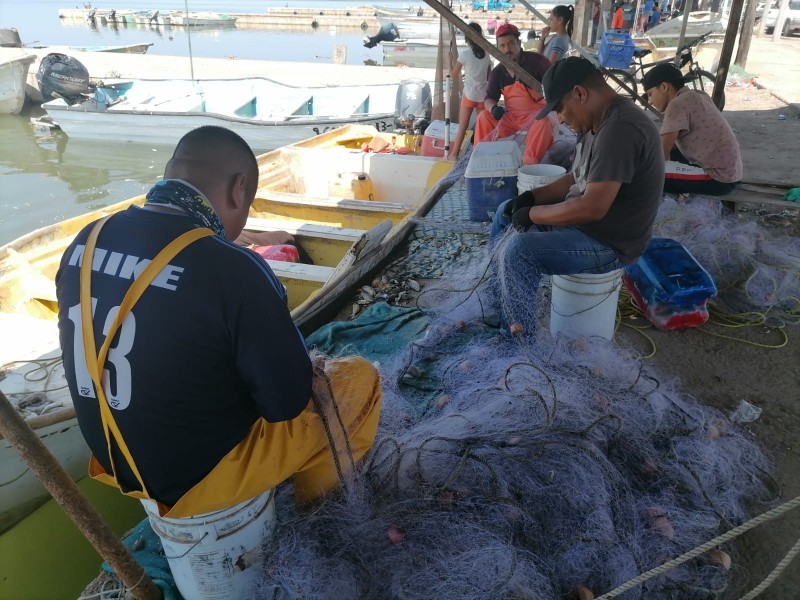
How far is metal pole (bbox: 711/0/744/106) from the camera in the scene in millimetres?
6551

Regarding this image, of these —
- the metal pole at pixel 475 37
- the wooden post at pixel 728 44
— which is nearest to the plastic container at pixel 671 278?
the metal pole at pixel 475 37

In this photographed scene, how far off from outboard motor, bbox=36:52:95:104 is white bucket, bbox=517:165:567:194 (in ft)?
49.7

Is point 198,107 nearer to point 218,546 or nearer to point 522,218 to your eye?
point 522,218

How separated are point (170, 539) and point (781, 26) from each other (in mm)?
27934

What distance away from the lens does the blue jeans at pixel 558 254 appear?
10.00 ft

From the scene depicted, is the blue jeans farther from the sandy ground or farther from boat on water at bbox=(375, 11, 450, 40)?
boat on water at bbox=(375, 11, 450, 40)

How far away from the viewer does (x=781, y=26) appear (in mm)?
21766

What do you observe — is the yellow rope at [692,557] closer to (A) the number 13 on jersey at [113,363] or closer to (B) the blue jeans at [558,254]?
(B) the blue jeans at [558,254]

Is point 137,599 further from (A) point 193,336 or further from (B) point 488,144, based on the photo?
(B) point 488,144

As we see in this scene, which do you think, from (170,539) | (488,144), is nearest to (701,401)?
(170,539)

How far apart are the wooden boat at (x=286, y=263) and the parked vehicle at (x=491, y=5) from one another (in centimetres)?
3837

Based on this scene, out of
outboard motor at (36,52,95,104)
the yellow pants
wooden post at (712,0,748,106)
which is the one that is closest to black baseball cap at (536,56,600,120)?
the yellow pants

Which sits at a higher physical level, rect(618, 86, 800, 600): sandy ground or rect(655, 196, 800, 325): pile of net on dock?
rect(655, 196, 800, 325): pile of net on dock

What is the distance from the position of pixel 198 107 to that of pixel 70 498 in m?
15.9
